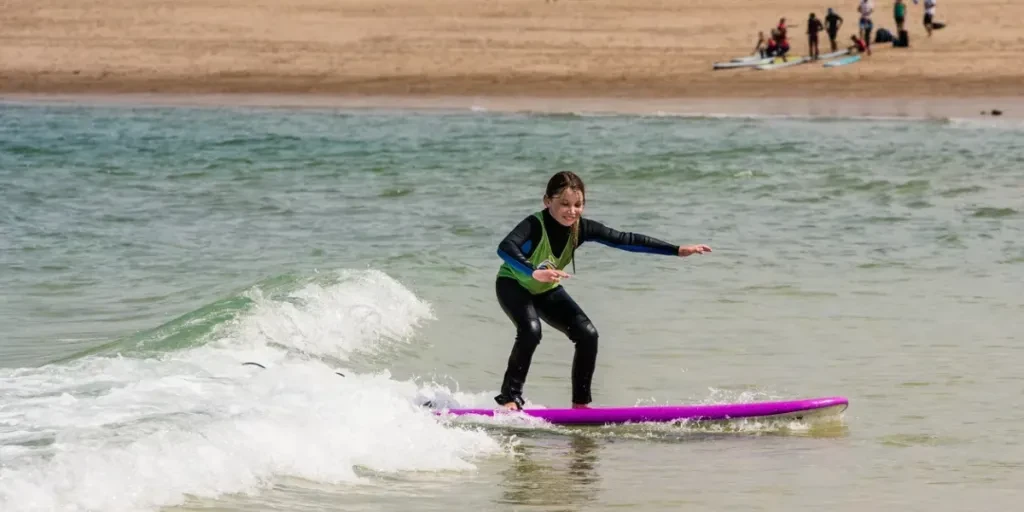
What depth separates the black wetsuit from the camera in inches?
344

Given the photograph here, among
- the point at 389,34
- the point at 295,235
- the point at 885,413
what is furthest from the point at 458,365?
the point at 389,34

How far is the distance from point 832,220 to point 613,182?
18.4 feet

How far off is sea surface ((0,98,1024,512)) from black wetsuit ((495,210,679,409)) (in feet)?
1.20

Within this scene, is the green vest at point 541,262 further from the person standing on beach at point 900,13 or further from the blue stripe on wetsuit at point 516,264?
the person standing on beach at point 900,13

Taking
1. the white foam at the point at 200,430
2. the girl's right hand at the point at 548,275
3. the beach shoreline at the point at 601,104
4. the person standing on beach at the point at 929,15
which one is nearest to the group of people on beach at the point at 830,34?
the person standing on beach at the point at 929,15

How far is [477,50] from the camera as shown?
43031mm

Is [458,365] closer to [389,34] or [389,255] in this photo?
[389,255]

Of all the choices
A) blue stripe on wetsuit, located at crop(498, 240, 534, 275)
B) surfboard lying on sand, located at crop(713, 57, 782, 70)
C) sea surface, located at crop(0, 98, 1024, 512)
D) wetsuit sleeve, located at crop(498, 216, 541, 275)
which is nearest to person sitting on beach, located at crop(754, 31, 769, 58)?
surfboard lying on sand, located at crop(713, 57, 782, 70)

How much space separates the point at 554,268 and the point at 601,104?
29.0 meters

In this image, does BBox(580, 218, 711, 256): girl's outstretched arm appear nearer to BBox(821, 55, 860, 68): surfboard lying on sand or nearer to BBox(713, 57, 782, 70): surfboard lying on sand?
BBox(713, 57, 782, 70): surfboard lying on sand

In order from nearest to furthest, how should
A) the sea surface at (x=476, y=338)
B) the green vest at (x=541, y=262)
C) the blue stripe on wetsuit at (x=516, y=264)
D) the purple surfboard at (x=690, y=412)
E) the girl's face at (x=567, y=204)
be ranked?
the sea surface at (x=476, y=338) → the blue stripe on wetsuit at (x=516, y=264) → the girl's face at (x=567, y=204) → the green vest at (x=541, y=262) → the purple surfboard at (x=690, y=412)

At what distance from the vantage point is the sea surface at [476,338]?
7656 mm

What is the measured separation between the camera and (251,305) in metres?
12.2

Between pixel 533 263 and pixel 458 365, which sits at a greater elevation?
pixel 533 263
